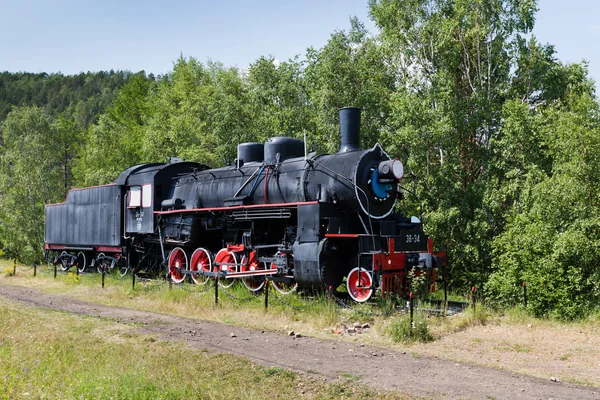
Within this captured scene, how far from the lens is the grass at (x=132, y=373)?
6078 millimetres

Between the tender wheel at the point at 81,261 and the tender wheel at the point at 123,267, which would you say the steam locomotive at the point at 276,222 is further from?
the tender wheel at the point at 81,261

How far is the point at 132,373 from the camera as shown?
653 centimetres

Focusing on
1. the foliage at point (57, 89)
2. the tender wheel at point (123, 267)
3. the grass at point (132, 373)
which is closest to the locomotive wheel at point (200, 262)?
the tender wheel at point (123, 267)

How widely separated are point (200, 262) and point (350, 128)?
5954mm

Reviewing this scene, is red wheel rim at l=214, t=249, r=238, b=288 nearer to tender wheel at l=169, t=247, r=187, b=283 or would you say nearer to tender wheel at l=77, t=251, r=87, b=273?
tender wheel at l=169, t=247, r=187, b=283

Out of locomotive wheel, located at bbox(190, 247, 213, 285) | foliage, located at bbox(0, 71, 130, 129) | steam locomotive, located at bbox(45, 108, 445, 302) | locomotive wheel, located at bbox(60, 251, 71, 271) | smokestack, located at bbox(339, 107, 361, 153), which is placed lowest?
locomotive wheel, located at bbox(60, 251, 71, 271)

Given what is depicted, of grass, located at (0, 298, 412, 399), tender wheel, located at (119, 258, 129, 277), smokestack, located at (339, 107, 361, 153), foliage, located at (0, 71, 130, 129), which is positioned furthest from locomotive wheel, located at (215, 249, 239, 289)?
foliage, located at (0, 71, 130, 129)

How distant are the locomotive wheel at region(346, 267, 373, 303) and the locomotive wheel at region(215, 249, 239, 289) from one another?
356 cm

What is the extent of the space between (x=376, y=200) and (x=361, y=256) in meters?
1.44

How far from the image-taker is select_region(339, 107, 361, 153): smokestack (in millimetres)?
12563

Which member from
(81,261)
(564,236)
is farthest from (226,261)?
(81,261)

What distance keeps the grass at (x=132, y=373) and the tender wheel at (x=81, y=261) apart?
11.4m

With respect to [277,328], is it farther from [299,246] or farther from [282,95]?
[282,95]

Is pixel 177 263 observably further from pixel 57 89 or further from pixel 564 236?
pixel 57 89
